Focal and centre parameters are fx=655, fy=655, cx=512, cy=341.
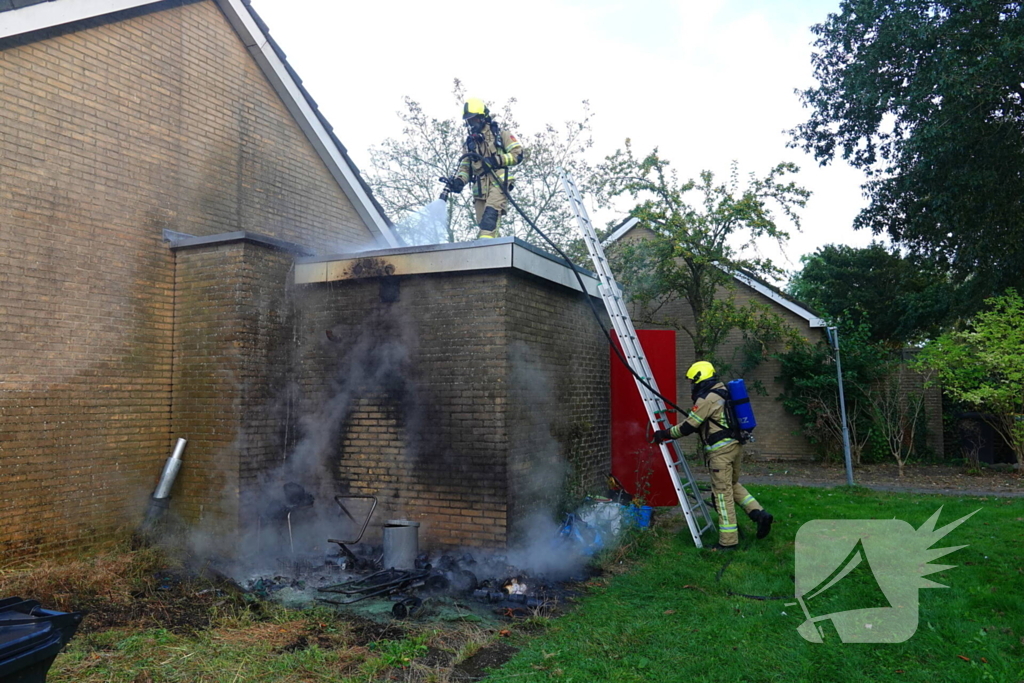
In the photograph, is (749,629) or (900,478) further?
(900,478)

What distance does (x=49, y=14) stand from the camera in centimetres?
614

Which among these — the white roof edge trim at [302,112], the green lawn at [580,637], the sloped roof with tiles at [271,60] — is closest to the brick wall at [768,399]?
the white roof edge trim at [302,112]

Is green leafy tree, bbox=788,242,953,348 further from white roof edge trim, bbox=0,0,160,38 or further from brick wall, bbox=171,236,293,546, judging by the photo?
white roof edge trim, bbox=0,0,160,38

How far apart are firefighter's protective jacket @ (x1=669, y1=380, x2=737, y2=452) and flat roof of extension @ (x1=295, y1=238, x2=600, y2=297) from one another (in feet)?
7.02

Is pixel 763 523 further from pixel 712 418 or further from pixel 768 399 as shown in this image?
pixel 768 399

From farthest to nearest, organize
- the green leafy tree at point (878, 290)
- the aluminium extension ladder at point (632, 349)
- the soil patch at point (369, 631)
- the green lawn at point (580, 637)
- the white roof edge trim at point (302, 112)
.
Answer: the green leafy tree at point (878, 290) < the white roof edge trim at point (302, 112) < the aluminium extension ladder at point (632, 349) < the soil patch at point (369, 631) < the green lawn at point (580, 637)

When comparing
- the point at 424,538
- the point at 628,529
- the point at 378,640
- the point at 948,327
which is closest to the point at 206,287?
the point at 424,538

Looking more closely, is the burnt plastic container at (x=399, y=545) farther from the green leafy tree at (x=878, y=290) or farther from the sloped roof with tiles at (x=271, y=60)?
the green leafy tree at (x=878, y=290)

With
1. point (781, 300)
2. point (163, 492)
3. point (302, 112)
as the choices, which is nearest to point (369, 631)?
point (163, 492)

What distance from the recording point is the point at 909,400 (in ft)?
51.0

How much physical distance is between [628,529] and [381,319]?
3.68 metres

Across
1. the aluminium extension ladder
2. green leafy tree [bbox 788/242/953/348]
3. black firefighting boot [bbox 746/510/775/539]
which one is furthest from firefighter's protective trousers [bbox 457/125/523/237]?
green leafy tree [bbox 788/242/953/348]

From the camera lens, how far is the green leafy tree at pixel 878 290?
22.5 metres

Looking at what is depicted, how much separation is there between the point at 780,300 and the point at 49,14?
54.0 ft
